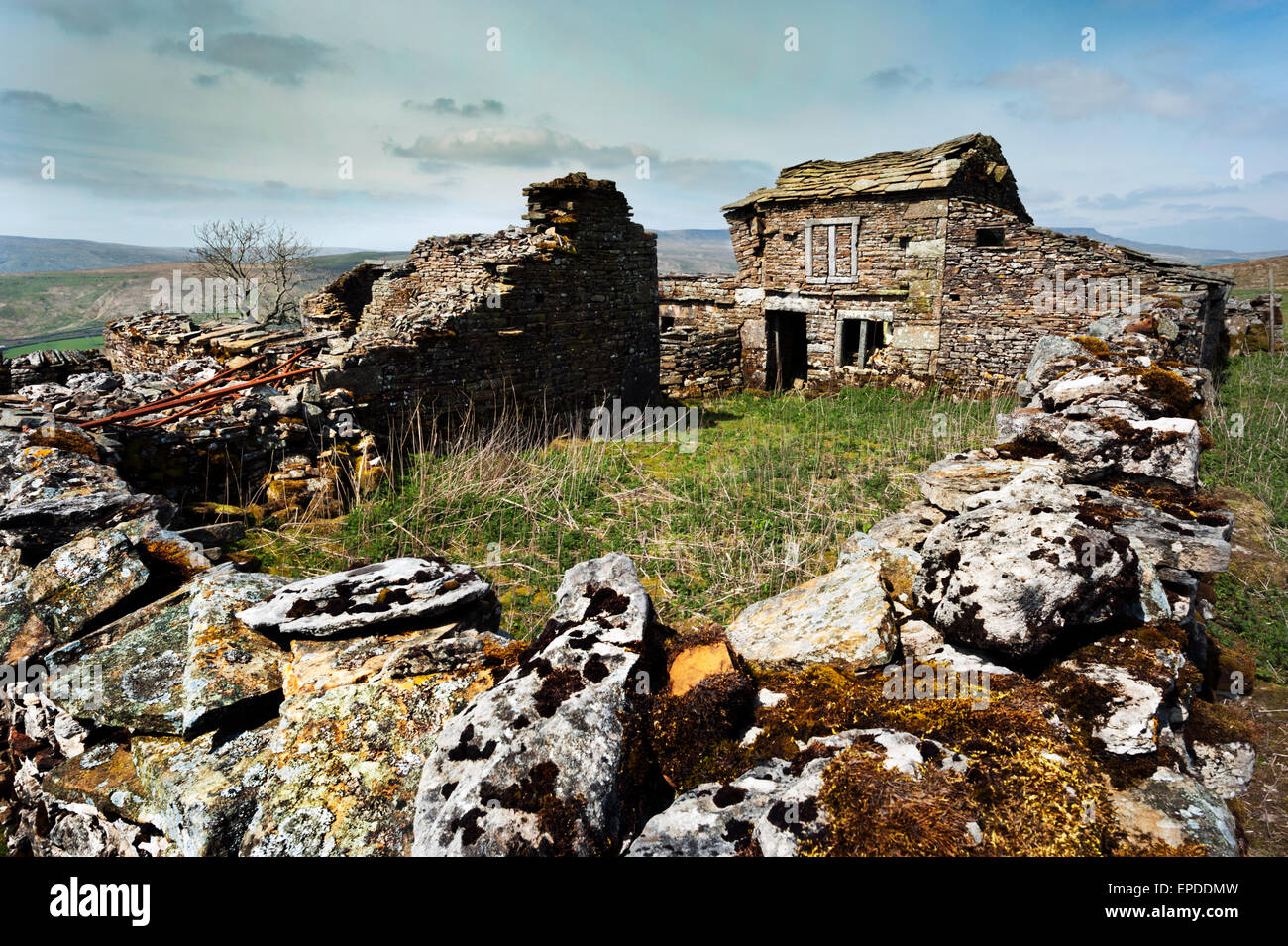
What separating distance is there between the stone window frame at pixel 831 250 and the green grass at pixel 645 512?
6.18 meters

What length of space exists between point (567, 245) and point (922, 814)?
11.1 m

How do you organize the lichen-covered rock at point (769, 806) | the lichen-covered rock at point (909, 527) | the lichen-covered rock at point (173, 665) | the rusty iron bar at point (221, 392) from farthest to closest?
1. the rusty iron bar at point (221, 392)
2. the lichen-covered rock at point (909, 527)
3. the lichen-covered rock at point (173, 665)
4. the lichen-covered rock at point (769, 806)

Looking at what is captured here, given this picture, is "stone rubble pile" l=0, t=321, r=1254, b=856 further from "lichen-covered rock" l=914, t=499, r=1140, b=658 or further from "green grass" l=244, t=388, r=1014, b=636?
"green grass" l=244, t=388, r=1014, b=636

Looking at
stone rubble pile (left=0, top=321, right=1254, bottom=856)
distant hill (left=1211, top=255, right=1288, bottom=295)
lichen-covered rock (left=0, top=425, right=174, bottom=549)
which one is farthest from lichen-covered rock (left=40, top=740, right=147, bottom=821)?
distant hill (left=1211, top=255, right=1288, bottom=295)

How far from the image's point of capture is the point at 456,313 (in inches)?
388

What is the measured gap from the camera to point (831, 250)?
15.7m

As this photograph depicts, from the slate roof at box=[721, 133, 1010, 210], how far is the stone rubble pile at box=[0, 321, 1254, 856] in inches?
489

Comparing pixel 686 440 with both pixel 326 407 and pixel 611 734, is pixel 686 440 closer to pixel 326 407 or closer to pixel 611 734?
pixel 326 407

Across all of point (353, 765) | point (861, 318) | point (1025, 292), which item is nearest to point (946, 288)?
point (1025, 292)

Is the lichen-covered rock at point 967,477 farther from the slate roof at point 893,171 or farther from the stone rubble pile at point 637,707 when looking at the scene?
the slate roof at point 893,171

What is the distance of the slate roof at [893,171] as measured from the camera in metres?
13.9

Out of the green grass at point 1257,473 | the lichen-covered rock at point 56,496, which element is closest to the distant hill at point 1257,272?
the green grass at point 1257,473

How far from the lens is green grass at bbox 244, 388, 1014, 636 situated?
20.0ft
